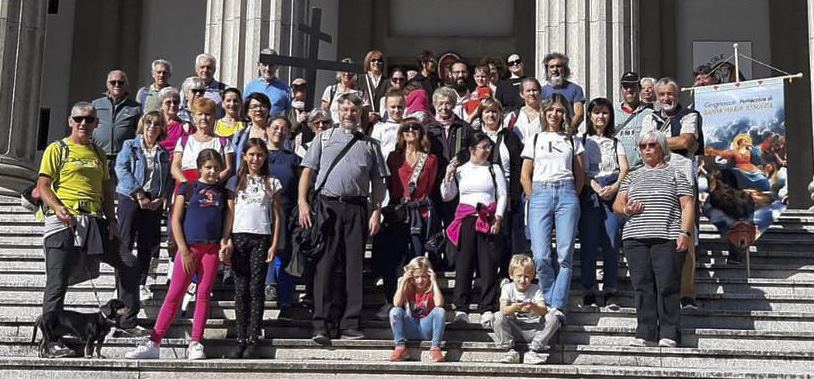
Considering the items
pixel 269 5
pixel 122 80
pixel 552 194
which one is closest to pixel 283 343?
pixel 552 194

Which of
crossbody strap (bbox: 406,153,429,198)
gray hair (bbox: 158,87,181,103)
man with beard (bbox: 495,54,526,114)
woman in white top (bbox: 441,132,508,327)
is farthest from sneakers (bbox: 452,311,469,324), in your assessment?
gray hair (bbox: 158,87,181,103)

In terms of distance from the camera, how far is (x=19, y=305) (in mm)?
10812

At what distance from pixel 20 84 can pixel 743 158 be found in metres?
9.49

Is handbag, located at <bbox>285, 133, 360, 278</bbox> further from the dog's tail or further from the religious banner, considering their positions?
the religious banner

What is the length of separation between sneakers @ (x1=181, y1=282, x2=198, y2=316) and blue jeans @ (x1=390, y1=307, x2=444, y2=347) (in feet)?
6.38

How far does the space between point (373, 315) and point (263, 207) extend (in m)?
1.38

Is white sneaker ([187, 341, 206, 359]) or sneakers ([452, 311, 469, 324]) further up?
sneakers ([452, 311, 469, 324])

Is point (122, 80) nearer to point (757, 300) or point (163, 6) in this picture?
point (757, 300)

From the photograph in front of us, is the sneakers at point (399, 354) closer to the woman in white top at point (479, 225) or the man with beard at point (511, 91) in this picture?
the woman in white top at point (479, 225)

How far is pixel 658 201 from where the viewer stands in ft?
32.0

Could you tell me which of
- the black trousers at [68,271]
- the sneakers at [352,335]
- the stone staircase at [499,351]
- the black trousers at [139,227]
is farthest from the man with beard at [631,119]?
the black trousers at [68,271]

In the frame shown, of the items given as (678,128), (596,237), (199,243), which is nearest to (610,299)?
(596,237)

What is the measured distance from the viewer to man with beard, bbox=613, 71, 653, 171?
11.4 metres

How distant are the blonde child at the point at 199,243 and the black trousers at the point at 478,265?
1.90 m
